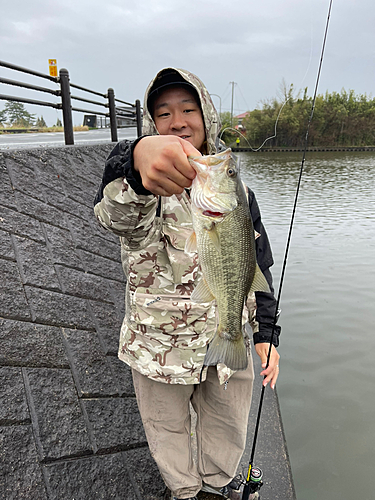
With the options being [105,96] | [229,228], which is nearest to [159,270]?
[229,228]

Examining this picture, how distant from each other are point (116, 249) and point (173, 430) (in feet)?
9.21

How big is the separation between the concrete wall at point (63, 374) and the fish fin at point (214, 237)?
1505 mm

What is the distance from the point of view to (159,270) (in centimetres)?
200

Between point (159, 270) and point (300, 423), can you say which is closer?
point (159, 270)

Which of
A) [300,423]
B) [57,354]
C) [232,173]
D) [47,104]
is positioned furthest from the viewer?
[47,104]

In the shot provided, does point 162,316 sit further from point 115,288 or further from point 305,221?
point 305,221

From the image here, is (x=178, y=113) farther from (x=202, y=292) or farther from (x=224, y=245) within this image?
(x=202, y=292)

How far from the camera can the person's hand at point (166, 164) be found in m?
1.28

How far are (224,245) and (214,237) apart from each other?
67 millimetres

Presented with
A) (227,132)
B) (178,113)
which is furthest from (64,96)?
(178,113)

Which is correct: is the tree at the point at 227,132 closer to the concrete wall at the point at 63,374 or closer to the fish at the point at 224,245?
the fish at the point at 224,245

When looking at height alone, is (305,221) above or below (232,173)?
below

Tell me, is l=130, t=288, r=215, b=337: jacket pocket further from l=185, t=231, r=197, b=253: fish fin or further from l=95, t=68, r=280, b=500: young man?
l=185, t=231, r=197, b=253: fish fin

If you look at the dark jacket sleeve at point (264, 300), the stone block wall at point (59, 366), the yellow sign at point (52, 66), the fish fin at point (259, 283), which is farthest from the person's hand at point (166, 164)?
the yellow sign at point (52, 66)
